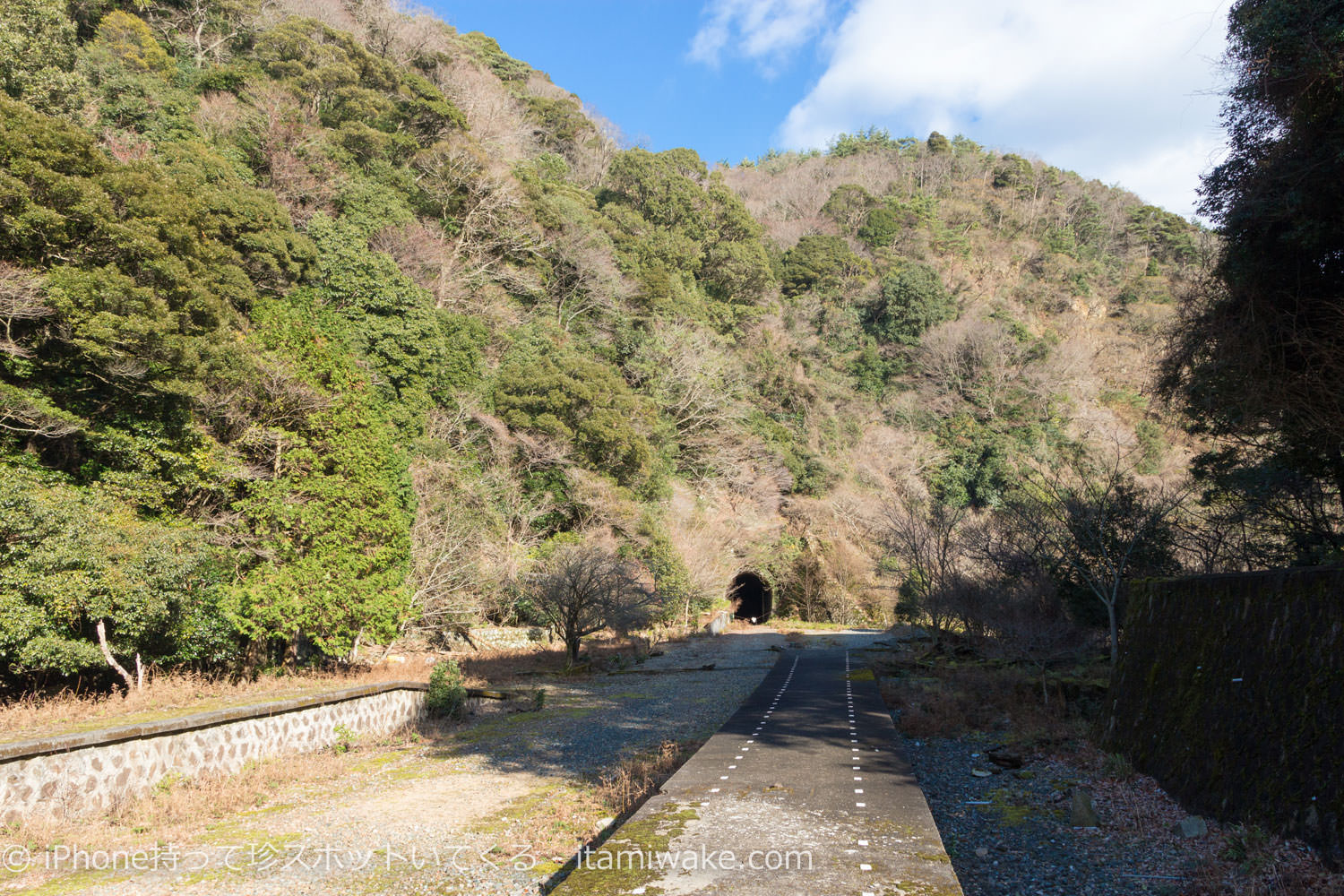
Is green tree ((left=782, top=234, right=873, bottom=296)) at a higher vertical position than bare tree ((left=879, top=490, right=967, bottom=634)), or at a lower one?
higher

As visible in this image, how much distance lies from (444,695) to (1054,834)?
373 inches

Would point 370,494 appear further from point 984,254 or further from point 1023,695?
point 984,254

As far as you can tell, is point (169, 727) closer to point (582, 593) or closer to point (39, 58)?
point (582, 593)

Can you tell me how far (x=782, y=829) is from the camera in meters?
4.88

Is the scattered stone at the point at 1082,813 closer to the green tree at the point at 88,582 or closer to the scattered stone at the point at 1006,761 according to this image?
the scattered stone at the point at 1006,761

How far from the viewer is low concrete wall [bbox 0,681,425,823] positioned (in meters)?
5.90

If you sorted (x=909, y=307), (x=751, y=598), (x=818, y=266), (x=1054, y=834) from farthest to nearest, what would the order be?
(x=818, y=266)
(x=909, y=307)
(x=751, y=598)
(x=1054, y=834)

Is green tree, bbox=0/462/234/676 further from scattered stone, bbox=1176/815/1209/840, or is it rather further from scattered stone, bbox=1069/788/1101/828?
scattered stone, bbox=1176/815/1209/840

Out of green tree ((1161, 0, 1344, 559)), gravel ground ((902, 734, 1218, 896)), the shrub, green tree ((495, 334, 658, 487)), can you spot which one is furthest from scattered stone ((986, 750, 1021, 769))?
green tree ((495, 334, 658, 487))

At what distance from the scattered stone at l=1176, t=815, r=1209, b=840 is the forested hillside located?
772 cm

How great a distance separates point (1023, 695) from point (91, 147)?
795 inches

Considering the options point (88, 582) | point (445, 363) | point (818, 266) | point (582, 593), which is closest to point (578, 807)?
point (88, 582)

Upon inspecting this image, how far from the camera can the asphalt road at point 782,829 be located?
4.01 metres

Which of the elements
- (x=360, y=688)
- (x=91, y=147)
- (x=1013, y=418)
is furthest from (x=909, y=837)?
(x=1013, y=418)
